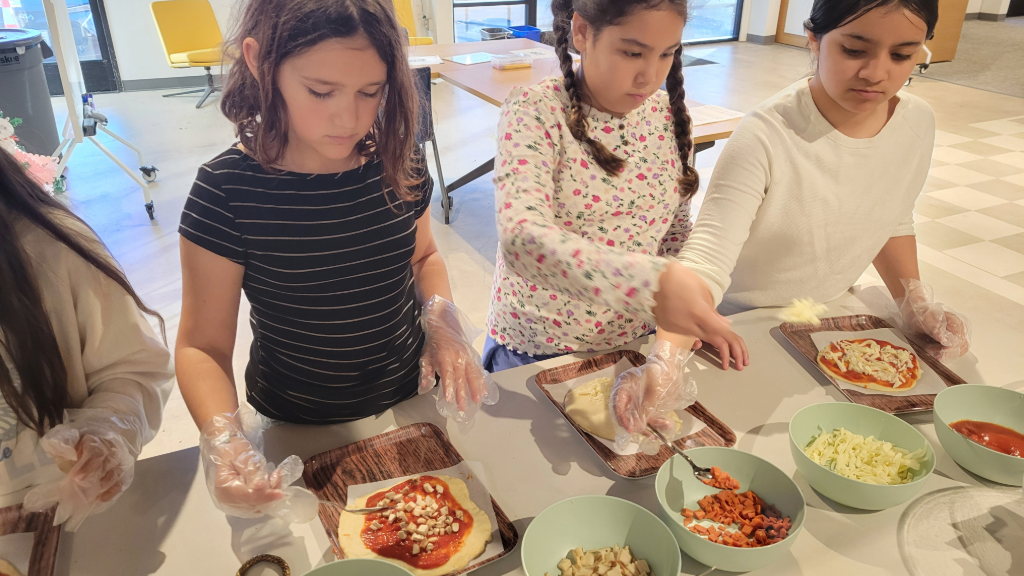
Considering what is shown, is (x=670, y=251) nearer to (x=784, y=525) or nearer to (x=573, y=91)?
(x=573, y=91)

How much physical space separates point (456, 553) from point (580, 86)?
0.84m

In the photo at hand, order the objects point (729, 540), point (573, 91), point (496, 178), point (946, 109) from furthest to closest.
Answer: point (946, 109) → point (573, 91) → point (496, 178) → point (729, 540)

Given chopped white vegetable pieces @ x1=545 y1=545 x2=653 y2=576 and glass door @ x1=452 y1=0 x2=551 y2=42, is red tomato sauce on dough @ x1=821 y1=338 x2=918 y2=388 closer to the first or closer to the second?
chopped white vegetable pieces @ x1=545 y1=545 x2=653 y2=576

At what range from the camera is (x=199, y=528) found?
2.77 ft

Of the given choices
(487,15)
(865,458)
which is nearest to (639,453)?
(865,458)

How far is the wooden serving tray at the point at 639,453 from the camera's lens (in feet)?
3.19

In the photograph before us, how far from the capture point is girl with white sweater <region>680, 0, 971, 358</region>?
3.91 feet

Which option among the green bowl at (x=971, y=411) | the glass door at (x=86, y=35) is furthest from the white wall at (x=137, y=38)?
the green bowl at (x=971, y=411)

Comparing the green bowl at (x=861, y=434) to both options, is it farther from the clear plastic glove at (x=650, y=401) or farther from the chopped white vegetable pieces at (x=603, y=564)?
the chopped white vegetable pieces at (x=603, y=564)

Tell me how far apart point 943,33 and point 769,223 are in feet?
24.1

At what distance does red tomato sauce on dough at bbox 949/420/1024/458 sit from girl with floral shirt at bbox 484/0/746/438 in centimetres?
34

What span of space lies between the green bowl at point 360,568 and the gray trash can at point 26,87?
3628 mm

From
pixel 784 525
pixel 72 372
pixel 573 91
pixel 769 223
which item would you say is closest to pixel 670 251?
pixel 769 223

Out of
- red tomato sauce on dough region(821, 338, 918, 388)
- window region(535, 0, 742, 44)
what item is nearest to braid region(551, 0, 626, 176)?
red tomato sauce on dough region(821, 338, 918, 388)
